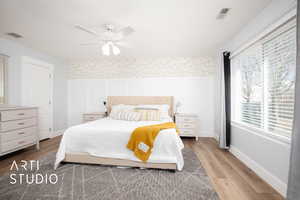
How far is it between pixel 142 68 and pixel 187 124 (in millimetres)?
2167

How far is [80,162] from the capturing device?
92.2 inches

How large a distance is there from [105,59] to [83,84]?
1120 mm

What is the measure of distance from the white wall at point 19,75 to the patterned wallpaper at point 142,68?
38 cm

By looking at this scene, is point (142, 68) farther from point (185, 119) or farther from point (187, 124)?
point (187, 124)

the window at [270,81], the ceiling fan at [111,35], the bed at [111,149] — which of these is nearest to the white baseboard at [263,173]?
the window at [270,81]

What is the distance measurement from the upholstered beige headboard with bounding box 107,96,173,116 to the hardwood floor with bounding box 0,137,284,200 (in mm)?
1369

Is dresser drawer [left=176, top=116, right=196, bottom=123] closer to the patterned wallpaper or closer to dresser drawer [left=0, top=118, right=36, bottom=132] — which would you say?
the patterned wallpaper

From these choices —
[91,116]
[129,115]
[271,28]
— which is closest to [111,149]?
[129,115]

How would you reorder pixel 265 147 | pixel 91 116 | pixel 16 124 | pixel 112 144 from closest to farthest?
pixel 265 147, pixel 112 144, pixel 16 124, pixel 91 116

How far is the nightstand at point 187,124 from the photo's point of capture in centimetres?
386

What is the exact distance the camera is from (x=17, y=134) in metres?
2.74

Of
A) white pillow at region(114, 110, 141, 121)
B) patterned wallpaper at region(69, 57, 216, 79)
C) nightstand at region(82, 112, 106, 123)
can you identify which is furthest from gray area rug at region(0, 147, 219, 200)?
patterned wallpaper at region(69, 57, 216, 79)

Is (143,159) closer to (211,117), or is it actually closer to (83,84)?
(211,117)

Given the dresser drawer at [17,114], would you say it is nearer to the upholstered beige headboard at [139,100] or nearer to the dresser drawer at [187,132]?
the upholstered beige headboard at [139,100]
